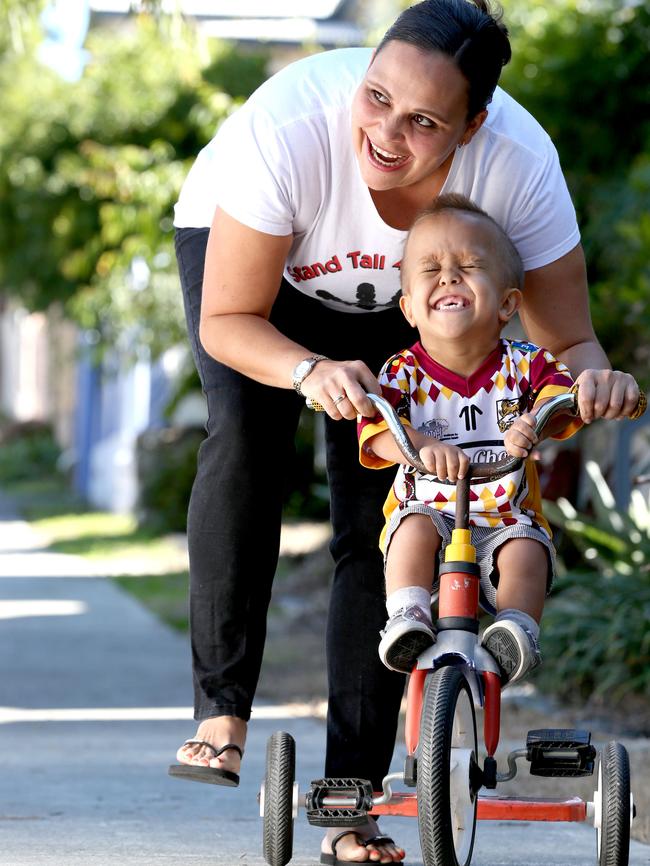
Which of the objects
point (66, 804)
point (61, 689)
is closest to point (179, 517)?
point (61, 689)

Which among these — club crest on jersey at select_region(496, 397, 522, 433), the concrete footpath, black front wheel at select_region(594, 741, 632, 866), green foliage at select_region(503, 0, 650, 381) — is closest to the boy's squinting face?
club crest on jersey at select_region(496, 397, 522, 433)

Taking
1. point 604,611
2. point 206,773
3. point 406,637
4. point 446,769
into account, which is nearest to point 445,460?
point 406,637

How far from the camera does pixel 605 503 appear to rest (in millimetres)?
6465

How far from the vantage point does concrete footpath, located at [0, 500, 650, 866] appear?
3.46 metres

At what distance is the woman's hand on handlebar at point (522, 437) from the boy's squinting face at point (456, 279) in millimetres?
259

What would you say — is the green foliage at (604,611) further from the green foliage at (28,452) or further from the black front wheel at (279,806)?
the green foliage at (28,452)

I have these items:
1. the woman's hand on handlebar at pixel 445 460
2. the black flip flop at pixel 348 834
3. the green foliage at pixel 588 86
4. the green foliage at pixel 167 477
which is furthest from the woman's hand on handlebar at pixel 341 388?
the green foliage at pixel 167 477

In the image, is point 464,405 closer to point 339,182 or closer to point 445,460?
point 445,460

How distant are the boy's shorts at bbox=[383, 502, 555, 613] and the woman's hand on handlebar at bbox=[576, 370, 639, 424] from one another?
263 mm

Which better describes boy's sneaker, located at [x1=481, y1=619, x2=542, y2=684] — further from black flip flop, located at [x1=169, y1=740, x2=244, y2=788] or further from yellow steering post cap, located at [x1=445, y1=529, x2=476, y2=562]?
black flip flop, located at [x1=169, y1=740, x2=244, y2=788]

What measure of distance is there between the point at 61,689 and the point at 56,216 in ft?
34.1

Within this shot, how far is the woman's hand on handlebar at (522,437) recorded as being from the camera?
110 inches

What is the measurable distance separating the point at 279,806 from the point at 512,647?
59 centimetres

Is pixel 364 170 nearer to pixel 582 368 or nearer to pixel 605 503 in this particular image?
pixel 582 368
